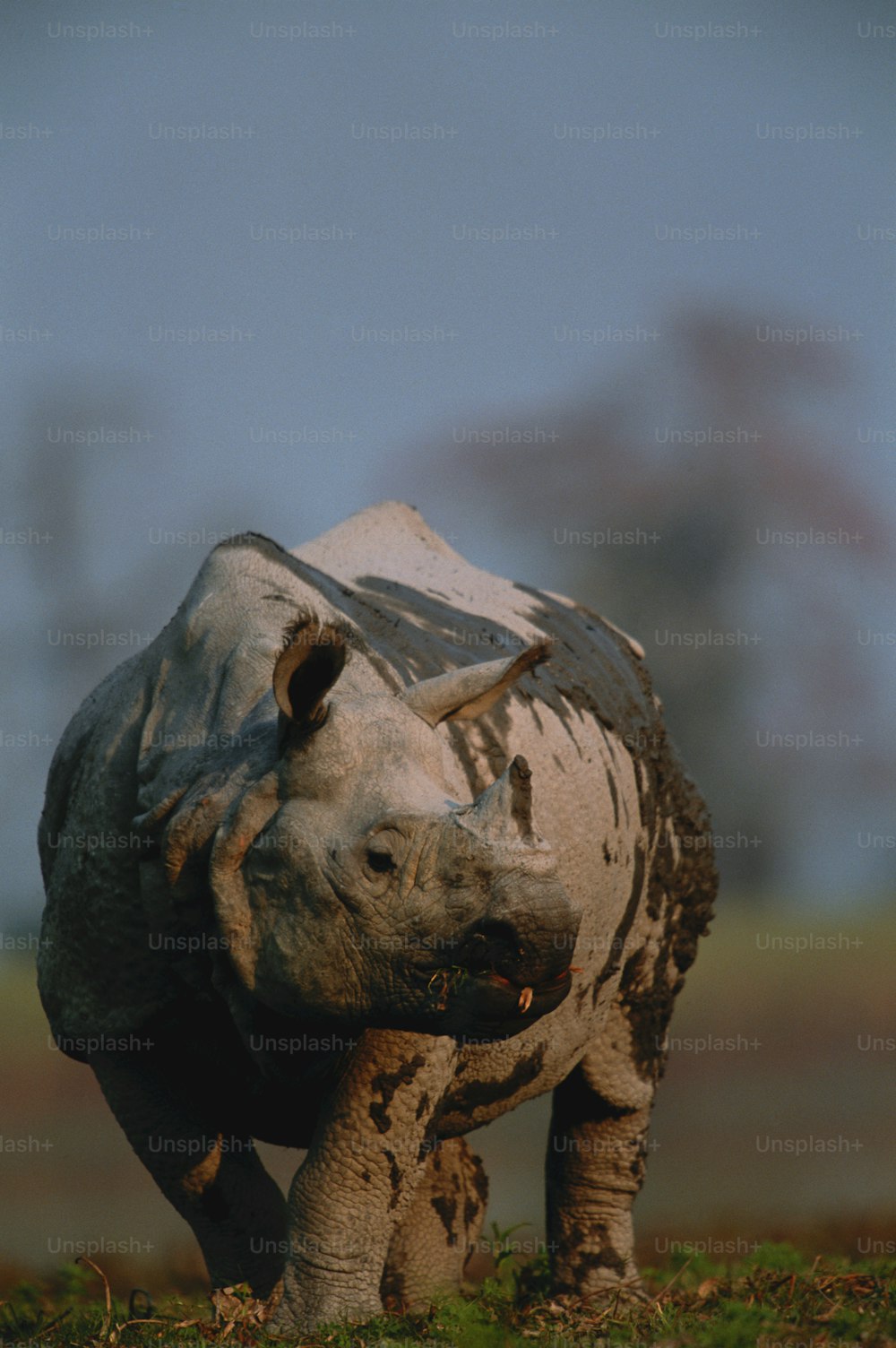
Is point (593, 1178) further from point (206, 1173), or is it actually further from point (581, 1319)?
point (206, 1173)

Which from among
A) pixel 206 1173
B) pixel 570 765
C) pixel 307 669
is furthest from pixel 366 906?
pixel 570 765

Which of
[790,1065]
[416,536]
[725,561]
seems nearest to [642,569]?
[725,561]

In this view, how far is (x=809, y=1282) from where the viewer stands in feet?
21.9

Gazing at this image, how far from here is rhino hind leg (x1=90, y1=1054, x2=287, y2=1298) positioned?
21.6 feet

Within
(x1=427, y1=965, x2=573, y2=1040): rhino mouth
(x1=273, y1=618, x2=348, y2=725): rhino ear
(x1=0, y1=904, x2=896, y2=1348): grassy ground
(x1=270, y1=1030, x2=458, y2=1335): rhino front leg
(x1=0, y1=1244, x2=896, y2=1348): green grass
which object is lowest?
(x1=0, y1=904, x2=896, y2=1348): grassy ground

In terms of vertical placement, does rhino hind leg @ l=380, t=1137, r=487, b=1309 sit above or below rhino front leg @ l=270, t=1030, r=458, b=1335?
below

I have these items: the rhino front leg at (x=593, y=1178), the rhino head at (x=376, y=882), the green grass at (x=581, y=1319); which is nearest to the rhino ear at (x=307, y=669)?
the rhino head at (x=376, y=882)

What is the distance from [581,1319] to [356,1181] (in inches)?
39.9

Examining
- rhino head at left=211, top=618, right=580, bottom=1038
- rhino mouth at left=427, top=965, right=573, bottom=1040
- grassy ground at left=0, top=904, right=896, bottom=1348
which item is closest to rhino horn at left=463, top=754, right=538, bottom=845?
rhino head at left=211, top=618, right=580, bottom=1038

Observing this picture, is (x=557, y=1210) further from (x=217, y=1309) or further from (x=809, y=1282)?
(x=217, y=1309)

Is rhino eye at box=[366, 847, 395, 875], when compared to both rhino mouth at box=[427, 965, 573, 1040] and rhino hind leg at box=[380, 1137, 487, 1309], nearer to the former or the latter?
rhino mouth at box=[427, 965, 573, 1040]

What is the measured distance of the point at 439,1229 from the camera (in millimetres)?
7660

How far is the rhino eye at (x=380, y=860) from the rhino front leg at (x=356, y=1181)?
806mm

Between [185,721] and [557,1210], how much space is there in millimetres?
3410
